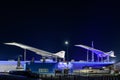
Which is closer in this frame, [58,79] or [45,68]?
[58,79]

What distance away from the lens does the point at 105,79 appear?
46.9m

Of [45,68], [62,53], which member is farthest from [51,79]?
[62,53]

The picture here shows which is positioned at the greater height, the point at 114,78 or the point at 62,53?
the point at 62,53

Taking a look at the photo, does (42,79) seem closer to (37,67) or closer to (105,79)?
(105,79)

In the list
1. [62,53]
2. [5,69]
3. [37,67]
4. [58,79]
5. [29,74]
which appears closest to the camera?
[58,79]

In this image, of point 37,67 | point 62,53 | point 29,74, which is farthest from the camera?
point 62,53

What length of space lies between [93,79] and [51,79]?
6.17m

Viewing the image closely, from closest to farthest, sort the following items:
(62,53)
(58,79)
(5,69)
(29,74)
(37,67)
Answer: (58,79)
(29,74)
(37,67)
(5,69)
(62,53)

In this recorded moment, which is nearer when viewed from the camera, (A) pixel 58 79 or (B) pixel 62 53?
(A) pixel 58 79

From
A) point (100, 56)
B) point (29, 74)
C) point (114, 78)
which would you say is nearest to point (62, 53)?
point (100, 56)

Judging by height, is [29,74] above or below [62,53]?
below

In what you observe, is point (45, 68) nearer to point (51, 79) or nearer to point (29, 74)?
point (29, 74)

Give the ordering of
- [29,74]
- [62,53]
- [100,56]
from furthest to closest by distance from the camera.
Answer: [100,56], [62,53], [29,74]

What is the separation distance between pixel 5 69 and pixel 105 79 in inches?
1789
